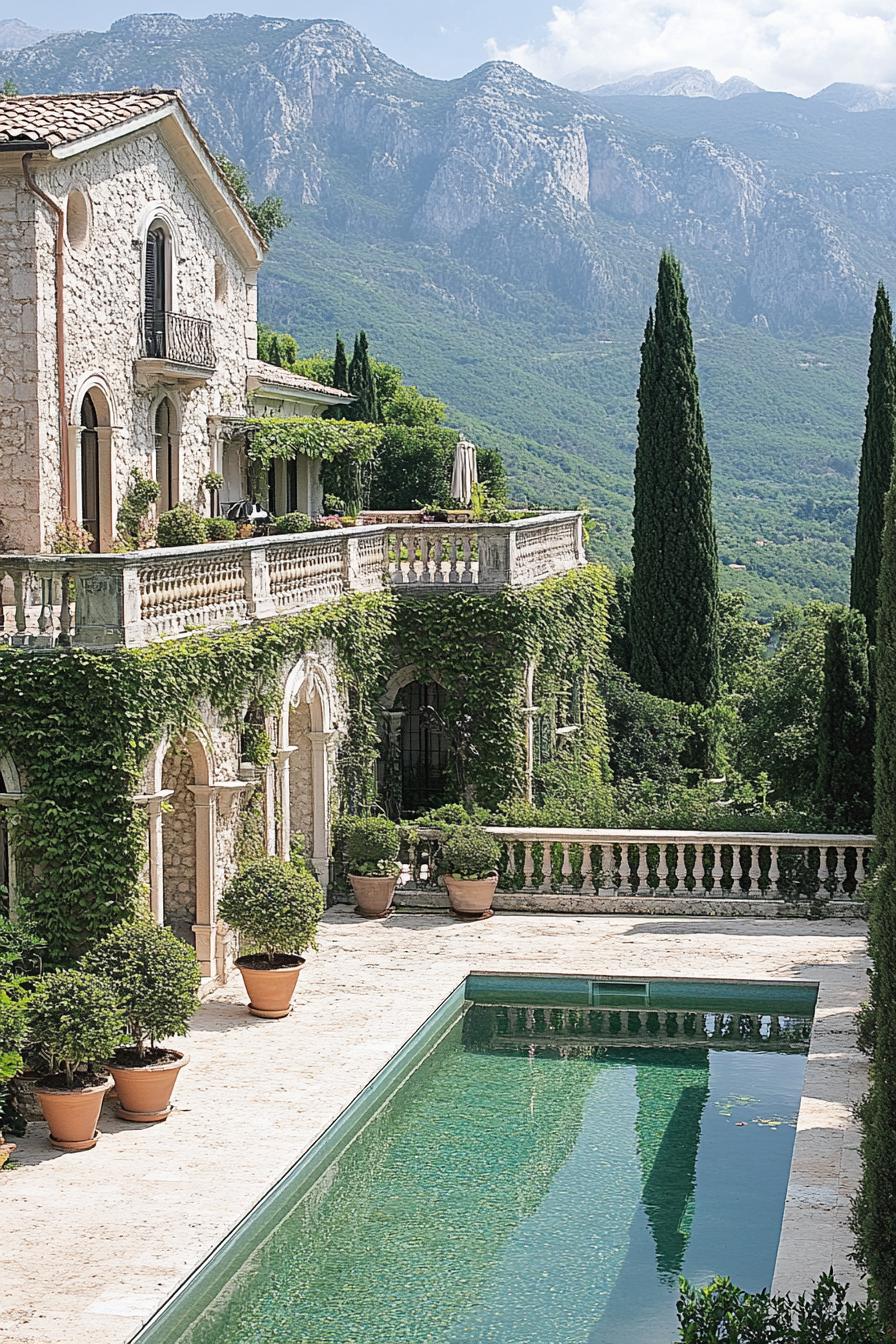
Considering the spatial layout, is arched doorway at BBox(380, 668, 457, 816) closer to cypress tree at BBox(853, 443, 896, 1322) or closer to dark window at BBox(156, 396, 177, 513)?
dark window at BBox(156, 396, 177, 513)

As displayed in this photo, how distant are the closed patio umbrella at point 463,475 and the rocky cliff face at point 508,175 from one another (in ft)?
298

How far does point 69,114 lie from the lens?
22891 millimetres

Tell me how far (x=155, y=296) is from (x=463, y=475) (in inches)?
295

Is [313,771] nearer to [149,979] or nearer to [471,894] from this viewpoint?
[471,894]

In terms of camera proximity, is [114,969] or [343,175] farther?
[343,175]

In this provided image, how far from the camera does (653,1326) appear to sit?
35.6ft

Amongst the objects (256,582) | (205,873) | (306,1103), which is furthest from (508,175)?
(306,1103)

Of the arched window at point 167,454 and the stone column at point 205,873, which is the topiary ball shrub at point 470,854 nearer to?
the stone column at point 205,873

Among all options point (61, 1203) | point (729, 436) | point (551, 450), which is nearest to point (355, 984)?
point (61, 1203)

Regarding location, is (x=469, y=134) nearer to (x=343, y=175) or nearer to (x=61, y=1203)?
(x=343, y=175)

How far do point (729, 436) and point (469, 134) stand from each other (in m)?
51.8

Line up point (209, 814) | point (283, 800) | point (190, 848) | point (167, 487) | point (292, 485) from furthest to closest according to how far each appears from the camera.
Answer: point (292, 485) < point (167, 487) < point (283, 800) < point (190, 848) < point (209, 814)

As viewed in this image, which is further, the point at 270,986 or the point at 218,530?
the point at 218,530

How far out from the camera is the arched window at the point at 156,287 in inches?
993
